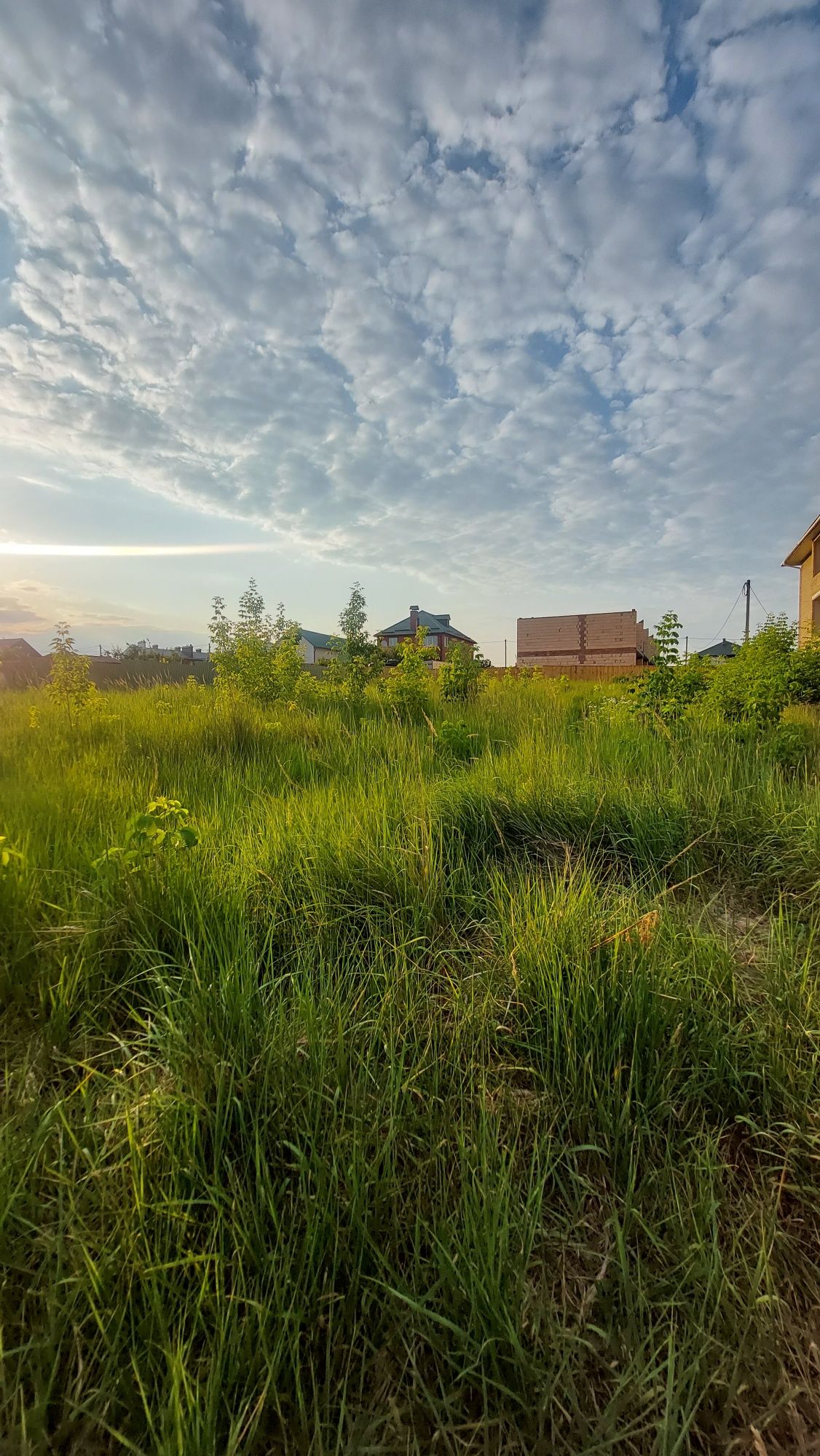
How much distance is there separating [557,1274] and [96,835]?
2.15 metres

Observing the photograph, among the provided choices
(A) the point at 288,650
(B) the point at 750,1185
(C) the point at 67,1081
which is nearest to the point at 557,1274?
(B) the point at 750,1185

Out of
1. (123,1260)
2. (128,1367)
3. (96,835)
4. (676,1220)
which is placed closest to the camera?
(128,1367)

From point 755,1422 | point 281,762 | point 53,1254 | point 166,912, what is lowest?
point 755,1422

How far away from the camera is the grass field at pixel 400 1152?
31.2 inches

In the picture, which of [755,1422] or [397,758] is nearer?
[755,1422]

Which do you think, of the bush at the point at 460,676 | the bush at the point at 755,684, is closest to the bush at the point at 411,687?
the bush at the point at 460,676

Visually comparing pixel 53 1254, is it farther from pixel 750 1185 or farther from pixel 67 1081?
pixel 750 1185

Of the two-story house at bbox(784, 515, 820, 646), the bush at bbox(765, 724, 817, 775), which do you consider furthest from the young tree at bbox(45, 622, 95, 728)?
the two-story house at bbox(784, 515, 820, 646)

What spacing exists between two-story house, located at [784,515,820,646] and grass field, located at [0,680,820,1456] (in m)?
19.6

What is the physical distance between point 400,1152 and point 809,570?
2403 centimetres

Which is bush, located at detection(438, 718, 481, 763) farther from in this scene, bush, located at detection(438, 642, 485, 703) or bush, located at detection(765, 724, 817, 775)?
bush, located at detection(438, 642, 485, 703)

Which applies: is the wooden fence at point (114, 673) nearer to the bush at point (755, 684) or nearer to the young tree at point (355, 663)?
the young tree at point (355, 663)

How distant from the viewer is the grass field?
2.60 ft

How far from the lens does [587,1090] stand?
1246 mm
